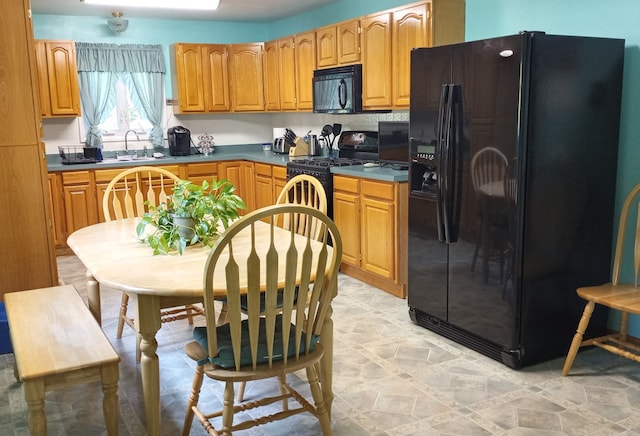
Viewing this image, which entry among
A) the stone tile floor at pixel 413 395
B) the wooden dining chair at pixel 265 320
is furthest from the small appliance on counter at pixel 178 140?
the wooden dining chair at pixel 265 320

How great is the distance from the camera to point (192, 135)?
680 cm

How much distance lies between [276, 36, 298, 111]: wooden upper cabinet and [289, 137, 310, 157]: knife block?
44 centimetres

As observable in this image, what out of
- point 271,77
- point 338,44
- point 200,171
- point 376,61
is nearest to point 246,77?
point 271,77

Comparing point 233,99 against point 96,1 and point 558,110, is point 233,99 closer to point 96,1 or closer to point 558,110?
point 96,1

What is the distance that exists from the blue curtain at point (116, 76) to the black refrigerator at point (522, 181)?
3.86 meters

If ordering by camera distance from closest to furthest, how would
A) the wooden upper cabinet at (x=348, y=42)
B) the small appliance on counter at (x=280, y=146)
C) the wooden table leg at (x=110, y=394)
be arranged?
the wooden table leg at (x=110, y=394) → the wooden upper cabinet at (x=348, y=42) → the small appliance on counter at (x=280, y=146)

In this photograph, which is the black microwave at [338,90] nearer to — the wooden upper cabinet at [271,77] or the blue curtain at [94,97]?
the wooden upper cabinet at [271,77]

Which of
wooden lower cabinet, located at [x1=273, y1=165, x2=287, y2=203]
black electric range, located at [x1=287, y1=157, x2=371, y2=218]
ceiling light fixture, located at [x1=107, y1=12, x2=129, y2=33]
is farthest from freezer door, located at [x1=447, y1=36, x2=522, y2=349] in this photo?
ceiling light fixture, located at [x1=107, y1=12, x2=129, y2=33]

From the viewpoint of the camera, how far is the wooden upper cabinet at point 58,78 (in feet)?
18.3

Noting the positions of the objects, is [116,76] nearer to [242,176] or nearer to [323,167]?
[242,176]

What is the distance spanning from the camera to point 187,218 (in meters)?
2.58

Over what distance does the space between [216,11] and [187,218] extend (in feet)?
13.4

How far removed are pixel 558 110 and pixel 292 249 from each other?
5.63 ft

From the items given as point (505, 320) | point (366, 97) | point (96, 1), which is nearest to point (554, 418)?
point (505, 320)
